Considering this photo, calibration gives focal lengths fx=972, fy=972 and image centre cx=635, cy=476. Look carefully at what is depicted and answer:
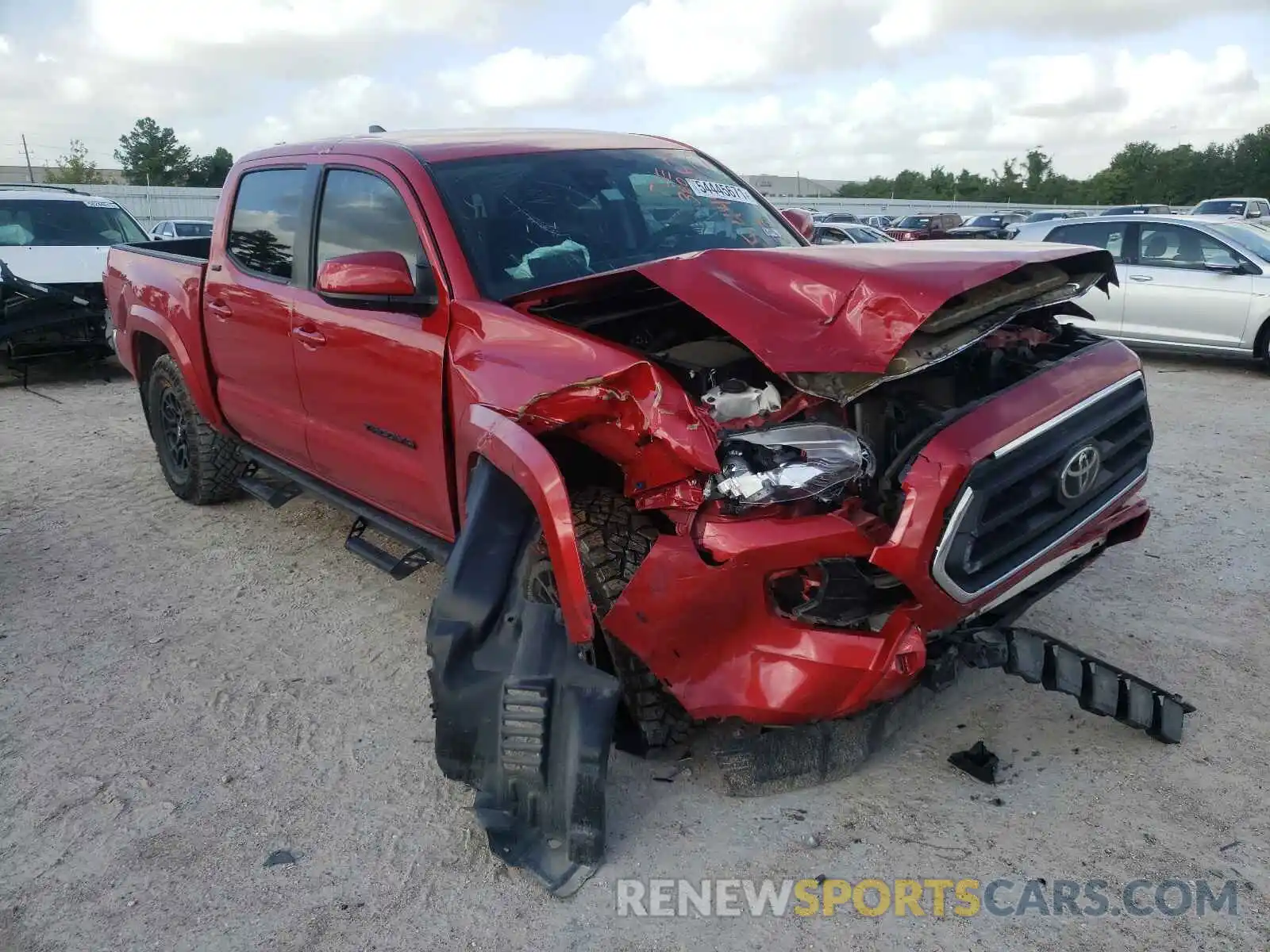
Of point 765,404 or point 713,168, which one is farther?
point 713,168

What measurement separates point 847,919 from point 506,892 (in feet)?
2.86

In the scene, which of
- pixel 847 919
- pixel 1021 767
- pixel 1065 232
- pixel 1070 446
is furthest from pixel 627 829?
pixel 1065 232

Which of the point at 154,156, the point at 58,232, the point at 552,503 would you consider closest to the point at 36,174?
the point at 154,156

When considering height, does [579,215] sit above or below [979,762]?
above

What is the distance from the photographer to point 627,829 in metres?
2.77

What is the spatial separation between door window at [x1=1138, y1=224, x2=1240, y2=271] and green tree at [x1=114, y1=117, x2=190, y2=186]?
201 feet

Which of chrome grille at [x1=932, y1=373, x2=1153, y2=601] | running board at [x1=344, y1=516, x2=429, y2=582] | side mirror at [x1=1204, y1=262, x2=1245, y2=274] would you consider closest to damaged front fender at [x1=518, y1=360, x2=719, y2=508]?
chrome grille at [x1=932, y1=373, x2=1153, y2=601]

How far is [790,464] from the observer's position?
250cm

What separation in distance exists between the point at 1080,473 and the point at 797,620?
3.16 feet

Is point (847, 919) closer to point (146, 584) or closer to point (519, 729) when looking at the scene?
point (519, 729)

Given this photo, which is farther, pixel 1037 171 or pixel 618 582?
pixel 1037 171

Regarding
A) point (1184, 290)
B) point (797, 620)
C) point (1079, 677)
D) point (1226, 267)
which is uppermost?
point (1226, 267)

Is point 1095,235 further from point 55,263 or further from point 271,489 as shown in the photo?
point 55,263

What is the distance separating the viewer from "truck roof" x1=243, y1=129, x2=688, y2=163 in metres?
3.67
